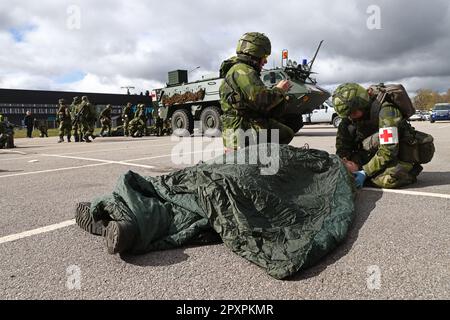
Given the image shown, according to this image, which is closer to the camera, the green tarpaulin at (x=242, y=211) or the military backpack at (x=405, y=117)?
the green tarpaulin at (x=242, y=211)

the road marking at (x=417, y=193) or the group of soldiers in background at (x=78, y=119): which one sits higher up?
the group of soldiers in background at (x=78, y=119)

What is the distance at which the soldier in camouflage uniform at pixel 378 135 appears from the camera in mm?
3766

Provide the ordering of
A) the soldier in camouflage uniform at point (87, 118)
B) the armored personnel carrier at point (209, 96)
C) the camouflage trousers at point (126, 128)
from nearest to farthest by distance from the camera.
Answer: the armored personnel carrier at point (209, 96) < the soldier in camouflage uniform at point (87, 118) < the camouflage trousers at point (126, 128)

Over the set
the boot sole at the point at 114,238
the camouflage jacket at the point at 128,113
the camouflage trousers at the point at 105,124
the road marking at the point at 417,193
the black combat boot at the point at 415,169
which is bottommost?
the road marking at the point at 417,193

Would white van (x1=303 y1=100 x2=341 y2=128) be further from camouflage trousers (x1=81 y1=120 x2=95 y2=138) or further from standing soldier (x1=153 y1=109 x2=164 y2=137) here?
camouflage trousers (x1=81 y1=120 x2=95 y2=138)

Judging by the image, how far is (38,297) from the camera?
5.76ft

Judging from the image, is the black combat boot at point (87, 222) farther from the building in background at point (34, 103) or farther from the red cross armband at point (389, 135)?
the building in background at point (34, 103)

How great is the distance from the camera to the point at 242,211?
2.27 m

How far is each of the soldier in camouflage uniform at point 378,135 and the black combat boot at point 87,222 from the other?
7.90 ft

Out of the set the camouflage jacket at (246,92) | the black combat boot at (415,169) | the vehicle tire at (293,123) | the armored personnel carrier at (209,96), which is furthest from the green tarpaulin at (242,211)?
the armored personnel carrier at (209,96)

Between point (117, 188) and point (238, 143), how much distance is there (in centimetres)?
178

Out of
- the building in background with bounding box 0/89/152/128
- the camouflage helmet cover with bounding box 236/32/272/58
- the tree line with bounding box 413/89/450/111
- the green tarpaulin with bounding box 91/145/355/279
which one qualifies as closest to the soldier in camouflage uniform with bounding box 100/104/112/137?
the camouflage helmet cover with bounding box 236/32/272/58

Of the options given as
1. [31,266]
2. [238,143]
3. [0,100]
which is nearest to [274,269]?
[31,266]

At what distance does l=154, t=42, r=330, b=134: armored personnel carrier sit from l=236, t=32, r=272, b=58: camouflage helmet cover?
6630mm
